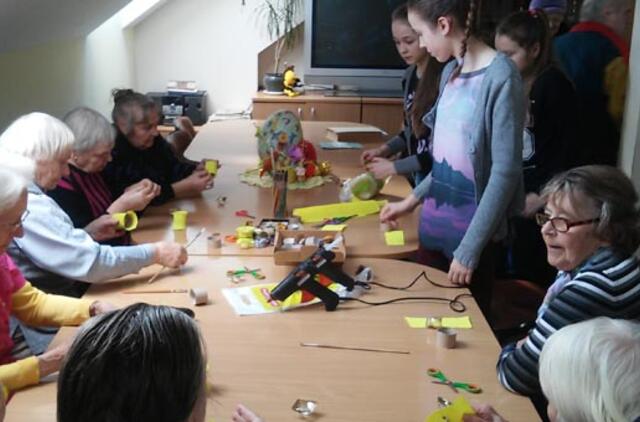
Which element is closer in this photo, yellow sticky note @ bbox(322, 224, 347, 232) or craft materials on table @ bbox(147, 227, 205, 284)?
craft materials on table @ bbox(147, 227, 205, 284)

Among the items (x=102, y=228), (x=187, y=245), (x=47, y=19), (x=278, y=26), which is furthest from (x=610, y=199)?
(x=278, y=26)

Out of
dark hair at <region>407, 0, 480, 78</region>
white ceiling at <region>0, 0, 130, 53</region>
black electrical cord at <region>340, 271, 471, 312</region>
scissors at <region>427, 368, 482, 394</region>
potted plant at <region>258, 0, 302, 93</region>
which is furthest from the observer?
potted plant at <region>258, 0, 302, 93</region>

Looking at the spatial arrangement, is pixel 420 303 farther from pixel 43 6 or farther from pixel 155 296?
pixel 43 6

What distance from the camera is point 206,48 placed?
6215 mm

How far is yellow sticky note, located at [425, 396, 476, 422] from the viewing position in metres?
1.35

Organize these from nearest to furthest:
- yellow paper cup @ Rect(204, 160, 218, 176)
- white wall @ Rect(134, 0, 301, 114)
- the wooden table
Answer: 1. the wooden table
2. yellow paper cup @ Rect(204, 160, 218, 176)
3. white wall @ Rect(134, 0, 301, 114)

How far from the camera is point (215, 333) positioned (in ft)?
5.56

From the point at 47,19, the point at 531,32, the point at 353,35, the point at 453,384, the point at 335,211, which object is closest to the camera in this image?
the point at 453,384

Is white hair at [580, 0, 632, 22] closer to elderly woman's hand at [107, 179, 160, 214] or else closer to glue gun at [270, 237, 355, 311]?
glue gun at [270, 237, 355, 311]

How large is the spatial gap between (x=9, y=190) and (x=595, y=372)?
130 centimetres

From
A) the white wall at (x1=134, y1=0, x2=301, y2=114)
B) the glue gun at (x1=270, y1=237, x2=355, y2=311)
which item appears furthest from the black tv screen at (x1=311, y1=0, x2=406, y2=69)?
the glue gun at (x1=270, y1=237, x2=355, y2=311)

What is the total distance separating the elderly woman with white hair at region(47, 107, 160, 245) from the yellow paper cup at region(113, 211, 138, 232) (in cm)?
2

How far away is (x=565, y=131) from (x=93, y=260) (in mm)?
1898

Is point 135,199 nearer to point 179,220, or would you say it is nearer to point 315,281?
point 179,220
